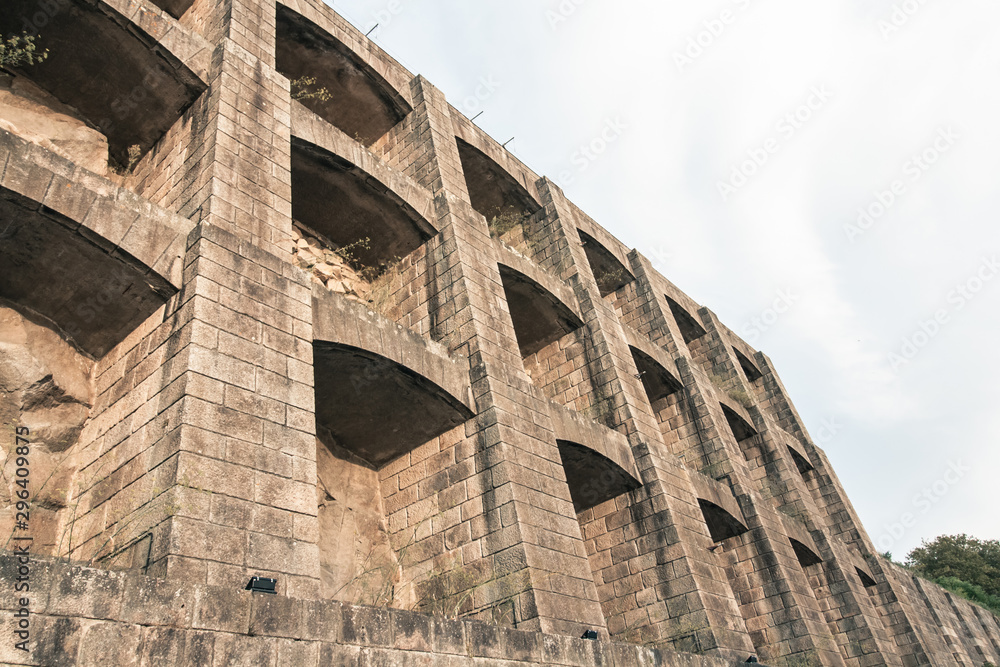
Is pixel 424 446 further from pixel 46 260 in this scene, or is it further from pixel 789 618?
pixel 789 618

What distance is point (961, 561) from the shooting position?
40.5 metres

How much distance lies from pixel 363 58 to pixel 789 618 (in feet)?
43.7

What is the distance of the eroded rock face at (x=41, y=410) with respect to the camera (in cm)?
639

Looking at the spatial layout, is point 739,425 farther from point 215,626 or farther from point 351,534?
point 215,626

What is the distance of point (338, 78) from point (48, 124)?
18.3 feet

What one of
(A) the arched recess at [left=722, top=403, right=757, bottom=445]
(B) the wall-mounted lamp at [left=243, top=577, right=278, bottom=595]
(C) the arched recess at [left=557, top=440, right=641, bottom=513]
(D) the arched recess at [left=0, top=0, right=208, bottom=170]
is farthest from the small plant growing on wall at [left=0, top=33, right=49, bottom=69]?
(A) the arched recess at [left=722, top=403, right=757, bottom=445]

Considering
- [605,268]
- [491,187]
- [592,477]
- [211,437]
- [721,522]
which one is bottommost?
[211,437]

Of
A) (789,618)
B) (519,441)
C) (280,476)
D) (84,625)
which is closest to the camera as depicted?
(84,625)

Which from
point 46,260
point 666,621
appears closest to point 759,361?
point 666,621

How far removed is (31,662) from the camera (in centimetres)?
371

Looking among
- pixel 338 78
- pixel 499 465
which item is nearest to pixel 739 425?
pixel 499 465

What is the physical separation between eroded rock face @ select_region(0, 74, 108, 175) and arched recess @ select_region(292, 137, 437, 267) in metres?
2.48

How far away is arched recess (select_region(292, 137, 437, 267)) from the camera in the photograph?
10609 mm

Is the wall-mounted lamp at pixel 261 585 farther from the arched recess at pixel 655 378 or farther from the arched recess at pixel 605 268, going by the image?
the arched recess at pixel 605 268
